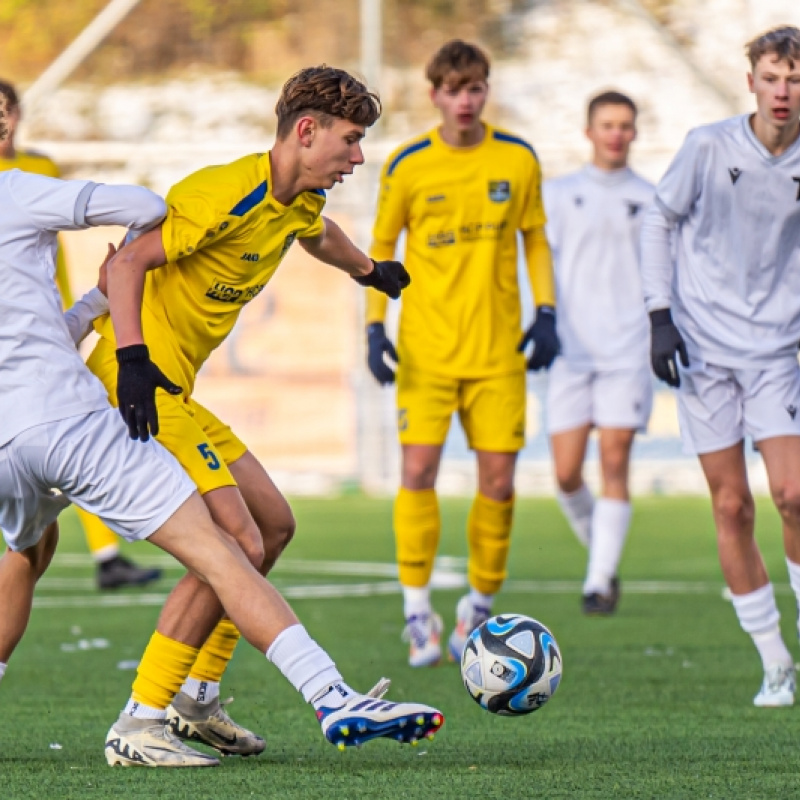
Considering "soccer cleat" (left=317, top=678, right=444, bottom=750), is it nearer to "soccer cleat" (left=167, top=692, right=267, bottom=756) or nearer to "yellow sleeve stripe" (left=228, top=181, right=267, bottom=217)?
"soccer cleat" (left=167, top=692, right=267, bottom=756)

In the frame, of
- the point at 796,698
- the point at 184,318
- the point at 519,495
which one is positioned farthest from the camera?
the point at 519,495

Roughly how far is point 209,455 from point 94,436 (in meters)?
0.41

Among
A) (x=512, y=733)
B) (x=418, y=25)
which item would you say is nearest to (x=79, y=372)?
(x=512, y=733)

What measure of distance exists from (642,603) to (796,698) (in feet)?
10.4

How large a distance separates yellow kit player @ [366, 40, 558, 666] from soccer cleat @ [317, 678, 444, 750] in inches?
114

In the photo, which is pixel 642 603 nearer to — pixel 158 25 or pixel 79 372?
pixel 79 372

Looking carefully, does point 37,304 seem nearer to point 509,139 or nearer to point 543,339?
point 543,339

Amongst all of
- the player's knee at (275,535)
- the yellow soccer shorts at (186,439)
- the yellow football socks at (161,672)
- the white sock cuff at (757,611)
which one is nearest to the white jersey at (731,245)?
the white sock cuff at (757,611)

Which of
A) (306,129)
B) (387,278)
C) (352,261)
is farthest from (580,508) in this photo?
(306,129)

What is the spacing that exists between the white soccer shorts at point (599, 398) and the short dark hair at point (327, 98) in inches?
177

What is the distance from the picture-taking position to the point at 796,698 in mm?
A: 5781

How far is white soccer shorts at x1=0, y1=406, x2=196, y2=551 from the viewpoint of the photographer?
4234mm

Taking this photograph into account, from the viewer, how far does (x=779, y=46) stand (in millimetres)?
5465

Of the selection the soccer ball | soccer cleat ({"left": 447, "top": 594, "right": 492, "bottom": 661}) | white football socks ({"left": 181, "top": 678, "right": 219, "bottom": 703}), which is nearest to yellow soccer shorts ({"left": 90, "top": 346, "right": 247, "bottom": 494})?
white football socks ({"left": 181, "top": 678, "right": 219, "bottom": 703})
